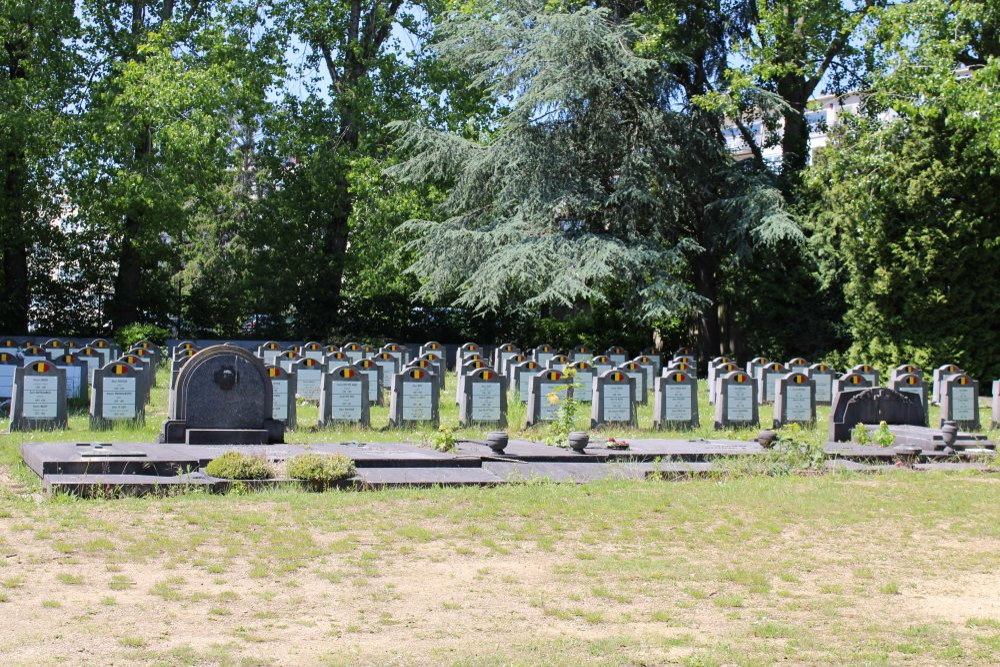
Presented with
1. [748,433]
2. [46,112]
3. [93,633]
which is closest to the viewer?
[93,633]

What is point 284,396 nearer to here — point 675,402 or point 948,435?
point 675,402

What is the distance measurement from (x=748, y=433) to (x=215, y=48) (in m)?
23.0

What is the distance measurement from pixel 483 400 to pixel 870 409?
520cm

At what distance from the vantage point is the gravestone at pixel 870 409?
47.4 feet

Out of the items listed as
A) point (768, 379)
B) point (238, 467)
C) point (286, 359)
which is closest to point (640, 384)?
point (768, 379)

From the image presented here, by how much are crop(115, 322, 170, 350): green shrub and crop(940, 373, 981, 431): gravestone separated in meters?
20.6

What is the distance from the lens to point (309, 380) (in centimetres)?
1884

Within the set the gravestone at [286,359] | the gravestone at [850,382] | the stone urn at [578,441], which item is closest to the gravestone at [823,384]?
the gravestone at [850,382]

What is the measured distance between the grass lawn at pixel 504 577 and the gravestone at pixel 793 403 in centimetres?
630

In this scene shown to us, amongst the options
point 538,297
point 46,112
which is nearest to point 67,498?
point 538,297

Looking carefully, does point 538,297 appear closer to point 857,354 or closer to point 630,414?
point 857,354

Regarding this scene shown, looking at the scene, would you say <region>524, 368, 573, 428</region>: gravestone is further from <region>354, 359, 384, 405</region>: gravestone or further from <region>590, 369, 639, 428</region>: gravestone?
<region>354, 359, 384, 405</region>: gravestone

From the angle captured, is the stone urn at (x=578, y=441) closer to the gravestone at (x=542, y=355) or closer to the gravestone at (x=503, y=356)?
the gravestone at (x=503, y=356)

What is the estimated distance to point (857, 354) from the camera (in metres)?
27.8
